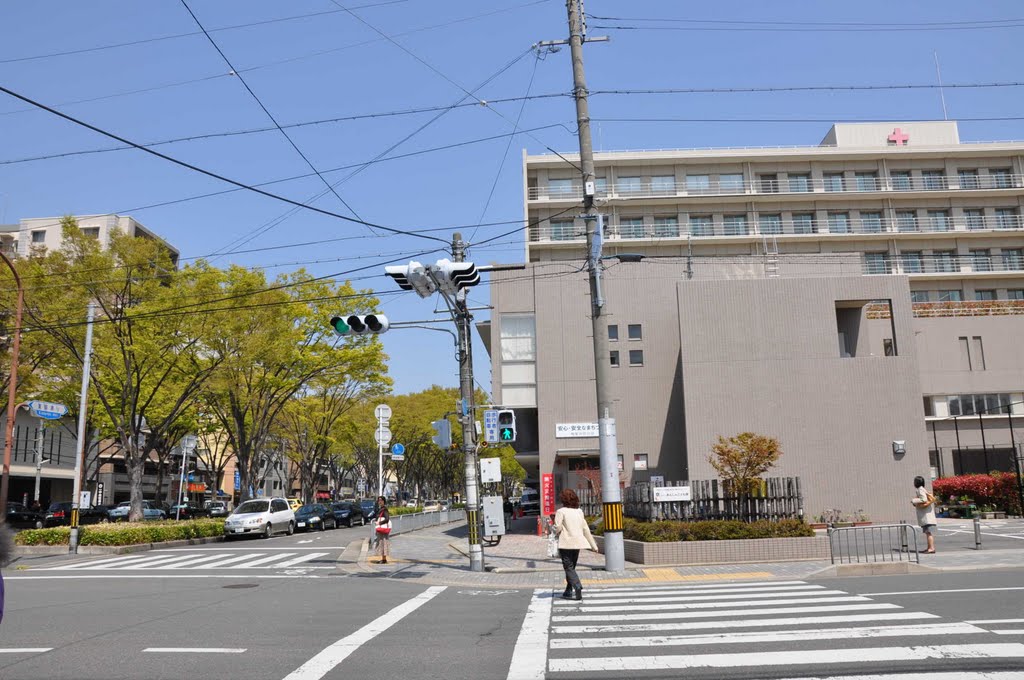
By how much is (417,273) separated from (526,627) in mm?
7958

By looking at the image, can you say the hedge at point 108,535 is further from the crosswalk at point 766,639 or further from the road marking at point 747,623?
the road marking at point 747,623

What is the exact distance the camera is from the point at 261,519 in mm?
30844

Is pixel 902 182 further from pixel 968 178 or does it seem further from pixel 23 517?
pixel 23 517

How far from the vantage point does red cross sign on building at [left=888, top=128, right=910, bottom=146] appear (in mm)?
56469

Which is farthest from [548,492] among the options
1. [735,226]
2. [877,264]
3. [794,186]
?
[877,264]

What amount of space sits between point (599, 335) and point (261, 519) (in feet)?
66.0

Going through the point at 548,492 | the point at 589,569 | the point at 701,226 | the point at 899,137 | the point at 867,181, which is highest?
the point at 899,137

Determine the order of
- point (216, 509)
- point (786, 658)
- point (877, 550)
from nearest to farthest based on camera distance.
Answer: point (786, 658) → point (877, 550) → point (216, 509)

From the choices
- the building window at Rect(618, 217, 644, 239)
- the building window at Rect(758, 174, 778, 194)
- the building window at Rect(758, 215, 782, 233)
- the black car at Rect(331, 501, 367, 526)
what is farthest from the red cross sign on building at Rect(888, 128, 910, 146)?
the black car at Rect(331, 501, 367, 526)

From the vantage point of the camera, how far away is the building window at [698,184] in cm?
5388

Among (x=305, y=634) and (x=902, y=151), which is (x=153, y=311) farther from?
(x=902, y=151)

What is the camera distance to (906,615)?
9.18 metres

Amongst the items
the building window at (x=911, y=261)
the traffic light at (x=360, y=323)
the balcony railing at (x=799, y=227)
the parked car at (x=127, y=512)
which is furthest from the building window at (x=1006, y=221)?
the parked car at (x=127, y=512)

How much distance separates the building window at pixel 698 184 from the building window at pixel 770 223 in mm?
4304
